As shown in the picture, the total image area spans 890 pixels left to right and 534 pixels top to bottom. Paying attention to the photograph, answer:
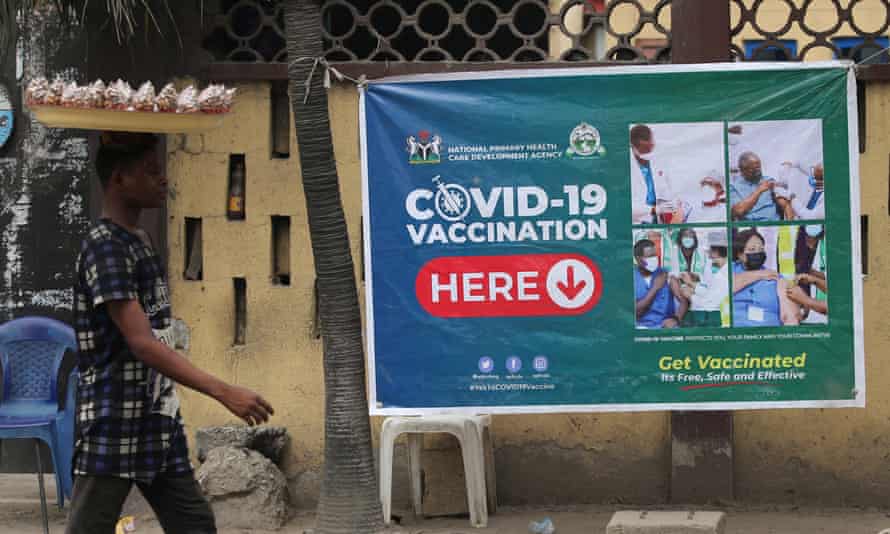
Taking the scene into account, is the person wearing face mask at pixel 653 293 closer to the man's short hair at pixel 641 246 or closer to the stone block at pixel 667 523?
the man's short hair at pixel 641 246

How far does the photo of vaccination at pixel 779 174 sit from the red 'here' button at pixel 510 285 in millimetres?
803

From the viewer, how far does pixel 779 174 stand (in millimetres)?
7035

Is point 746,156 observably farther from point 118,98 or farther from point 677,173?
point 118,98

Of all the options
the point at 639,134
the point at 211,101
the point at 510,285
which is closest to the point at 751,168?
the point at 639,134

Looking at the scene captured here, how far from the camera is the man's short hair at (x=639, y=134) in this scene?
7.12 metres

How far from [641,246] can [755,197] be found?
59 cm

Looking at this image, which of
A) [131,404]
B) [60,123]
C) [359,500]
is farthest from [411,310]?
[131,404]

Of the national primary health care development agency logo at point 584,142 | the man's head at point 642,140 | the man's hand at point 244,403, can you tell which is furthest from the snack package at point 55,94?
Result: the man's head at point 642,140

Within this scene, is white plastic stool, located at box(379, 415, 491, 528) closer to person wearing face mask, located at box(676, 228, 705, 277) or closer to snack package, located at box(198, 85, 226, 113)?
person wearing face mask, located at box(676, 228, 705, 277)

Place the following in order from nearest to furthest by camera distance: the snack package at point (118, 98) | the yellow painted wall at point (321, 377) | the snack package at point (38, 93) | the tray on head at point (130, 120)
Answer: the tray on head at point (130, 120) → the snack package at point (118, 98) → the snack package at point (38, 93) → the yellow painted wall at point (321, 377)

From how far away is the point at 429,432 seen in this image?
7543 mm

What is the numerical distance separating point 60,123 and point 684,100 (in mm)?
3093

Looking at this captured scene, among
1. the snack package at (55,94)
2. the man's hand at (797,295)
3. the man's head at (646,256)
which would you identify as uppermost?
the snack package at (55,94)

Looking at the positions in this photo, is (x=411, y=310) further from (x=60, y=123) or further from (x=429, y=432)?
(x=60, y=123)
